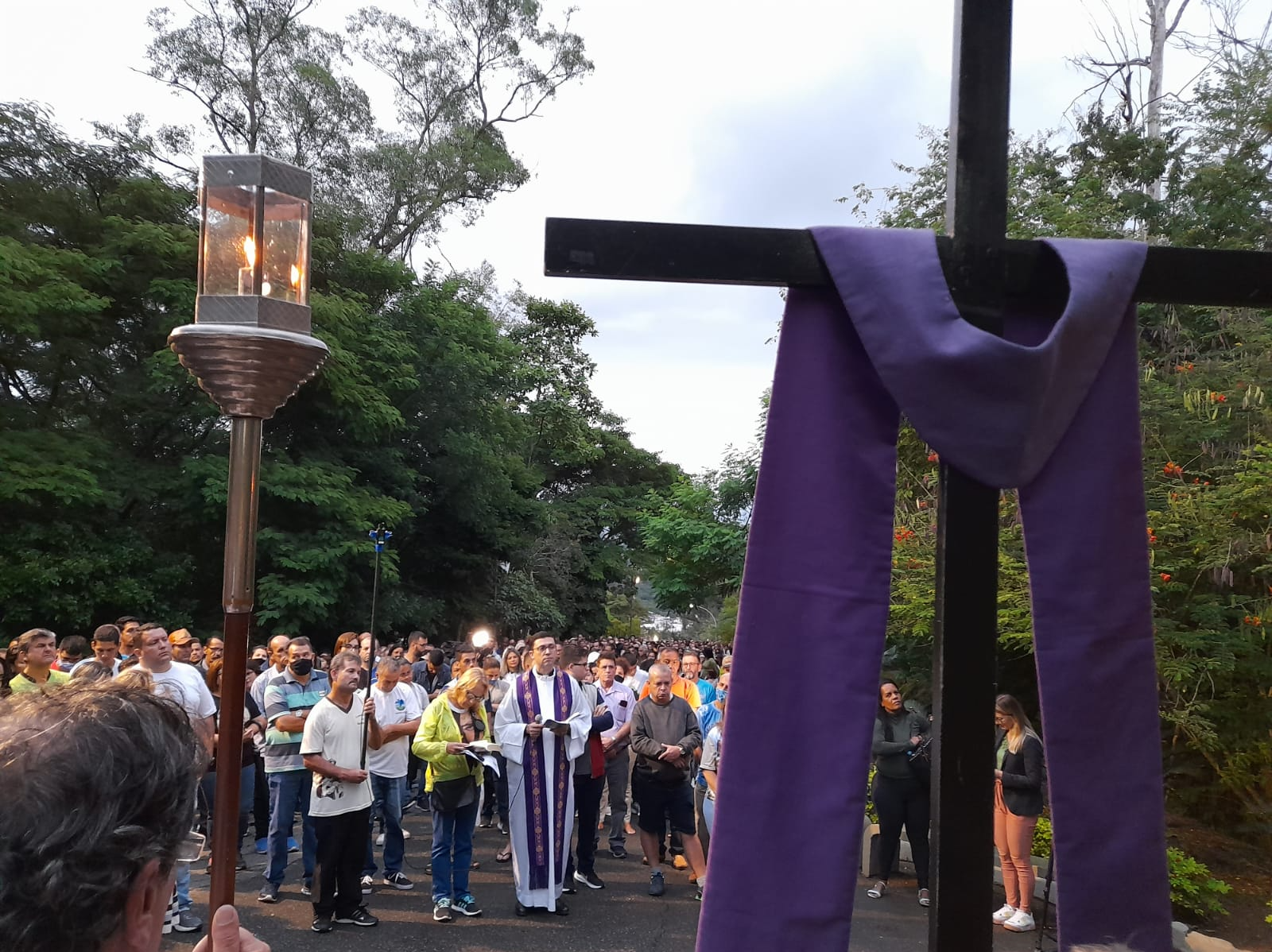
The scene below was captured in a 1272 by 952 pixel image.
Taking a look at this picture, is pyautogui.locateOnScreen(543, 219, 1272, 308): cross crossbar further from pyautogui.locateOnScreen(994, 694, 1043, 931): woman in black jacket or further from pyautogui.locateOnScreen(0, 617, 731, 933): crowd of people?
pyautogui.locateOnScreen(994, 694, 1043, 931): woman in black jacket

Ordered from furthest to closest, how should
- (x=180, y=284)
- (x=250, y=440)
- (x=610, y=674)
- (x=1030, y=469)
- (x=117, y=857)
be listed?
1. (x=180, y=284)
2. (x=610, y=674)
3. (x=250, y=440)
4. (x=1030, y=469)
5. (x=117, y=857)

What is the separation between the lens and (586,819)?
898 centimetres

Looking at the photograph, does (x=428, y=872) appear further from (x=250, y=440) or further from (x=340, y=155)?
(x=340, y=155)

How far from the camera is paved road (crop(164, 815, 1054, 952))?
276 inches

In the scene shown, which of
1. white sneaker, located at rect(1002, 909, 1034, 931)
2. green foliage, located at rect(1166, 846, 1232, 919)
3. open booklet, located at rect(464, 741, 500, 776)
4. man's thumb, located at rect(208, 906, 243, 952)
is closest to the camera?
man's thumb, located at rect(208, 906, 243, 952)

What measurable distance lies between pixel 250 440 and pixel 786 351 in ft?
4.81

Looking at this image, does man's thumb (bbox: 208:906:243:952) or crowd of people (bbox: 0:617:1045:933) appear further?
crowd of people (bbox: 0:617:1045:933)

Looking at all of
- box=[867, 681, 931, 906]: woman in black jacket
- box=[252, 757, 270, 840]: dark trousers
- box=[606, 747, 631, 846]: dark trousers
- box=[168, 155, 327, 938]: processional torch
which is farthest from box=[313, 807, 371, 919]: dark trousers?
box=[168, 155, 327, 938]: processional torch

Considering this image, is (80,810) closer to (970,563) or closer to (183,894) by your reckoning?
(970,563)

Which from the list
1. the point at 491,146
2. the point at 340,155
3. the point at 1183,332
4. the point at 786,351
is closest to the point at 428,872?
the point at 786,351

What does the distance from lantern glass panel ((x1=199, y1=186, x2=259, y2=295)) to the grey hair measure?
1678 mm

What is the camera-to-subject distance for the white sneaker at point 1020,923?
292 inches

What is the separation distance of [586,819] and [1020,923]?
374 cm

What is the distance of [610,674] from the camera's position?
34.9 ft
